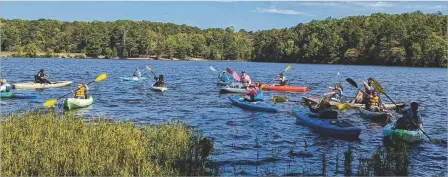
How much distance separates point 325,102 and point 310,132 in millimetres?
1287

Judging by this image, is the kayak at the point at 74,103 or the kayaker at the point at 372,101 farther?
the kayak at the point at 74,103

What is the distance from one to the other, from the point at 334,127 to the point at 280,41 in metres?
123

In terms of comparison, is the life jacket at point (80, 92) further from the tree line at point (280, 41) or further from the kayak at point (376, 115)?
the tree line at point (280, 41)

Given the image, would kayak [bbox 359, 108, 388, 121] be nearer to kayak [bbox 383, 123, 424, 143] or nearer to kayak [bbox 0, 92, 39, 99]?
kayak [bbox 383, 123, 424, 143]

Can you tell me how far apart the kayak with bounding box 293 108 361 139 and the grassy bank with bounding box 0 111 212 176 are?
6473mm

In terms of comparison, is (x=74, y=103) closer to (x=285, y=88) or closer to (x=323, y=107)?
(x=323, y=107)

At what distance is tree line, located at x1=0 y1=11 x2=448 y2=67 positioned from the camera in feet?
349

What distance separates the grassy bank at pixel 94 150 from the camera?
383 inches

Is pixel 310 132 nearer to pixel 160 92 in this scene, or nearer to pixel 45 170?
pixel 45 170

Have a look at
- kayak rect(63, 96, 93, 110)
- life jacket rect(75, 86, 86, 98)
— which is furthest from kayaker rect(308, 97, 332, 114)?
life jacket rect(75, 86, 86, 98)

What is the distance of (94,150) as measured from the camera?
1040cm

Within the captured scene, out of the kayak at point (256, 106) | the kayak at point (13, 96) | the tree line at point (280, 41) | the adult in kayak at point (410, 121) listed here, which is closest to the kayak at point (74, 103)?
the kayak at point (13, 96)

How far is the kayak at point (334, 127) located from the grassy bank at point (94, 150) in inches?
255

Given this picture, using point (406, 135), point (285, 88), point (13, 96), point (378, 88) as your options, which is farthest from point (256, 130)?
point (285, 88)
